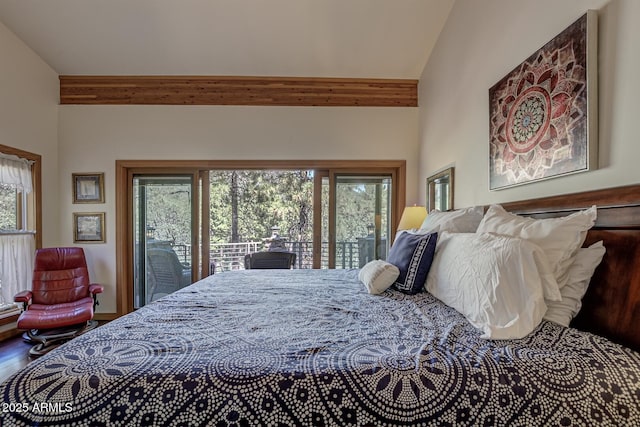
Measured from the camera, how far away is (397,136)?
352 centimetres

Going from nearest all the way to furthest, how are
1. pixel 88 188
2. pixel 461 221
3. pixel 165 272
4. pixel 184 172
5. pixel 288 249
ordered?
pixel 461 221
pixel 88 188
pixel 184 172
pixel 165 272
pixel 288 249

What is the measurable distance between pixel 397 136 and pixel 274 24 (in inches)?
72.4

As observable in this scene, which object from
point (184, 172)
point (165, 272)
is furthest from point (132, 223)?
point (184, 172)

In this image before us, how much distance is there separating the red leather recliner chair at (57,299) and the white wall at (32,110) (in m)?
0.55

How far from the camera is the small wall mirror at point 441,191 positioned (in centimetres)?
272

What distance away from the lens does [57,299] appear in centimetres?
285

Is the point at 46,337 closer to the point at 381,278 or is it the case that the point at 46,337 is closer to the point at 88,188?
the point at 88,188

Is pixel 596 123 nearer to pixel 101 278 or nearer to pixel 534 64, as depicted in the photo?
pixel 534 64

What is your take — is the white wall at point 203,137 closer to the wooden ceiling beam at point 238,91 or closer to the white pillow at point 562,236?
the wooden ceiling beam at point 238,91

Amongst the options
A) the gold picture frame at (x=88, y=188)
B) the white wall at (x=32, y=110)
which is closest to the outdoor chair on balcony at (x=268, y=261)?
the gold picture frame at (x=88, y=188)

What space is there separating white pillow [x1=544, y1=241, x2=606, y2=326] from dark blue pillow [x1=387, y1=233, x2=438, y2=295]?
0.61m

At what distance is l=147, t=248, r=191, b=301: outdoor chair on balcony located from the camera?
12.0 ft

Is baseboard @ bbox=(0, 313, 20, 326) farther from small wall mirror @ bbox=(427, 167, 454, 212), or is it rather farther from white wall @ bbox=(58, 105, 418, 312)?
small wall mirror @ bbox=(427, 167, 454, 212)

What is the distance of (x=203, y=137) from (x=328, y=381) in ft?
11.0
